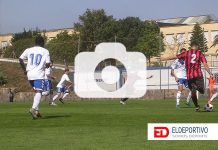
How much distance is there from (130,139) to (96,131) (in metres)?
1.47

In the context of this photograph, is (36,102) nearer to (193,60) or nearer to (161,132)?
(193,60)

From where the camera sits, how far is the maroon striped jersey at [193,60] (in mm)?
16516

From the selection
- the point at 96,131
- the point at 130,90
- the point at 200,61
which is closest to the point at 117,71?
the point at 130,90

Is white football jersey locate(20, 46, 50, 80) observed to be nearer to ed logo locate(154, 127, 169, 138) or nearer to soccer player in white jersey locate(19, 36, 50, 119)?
soccer player in white jersey locate(19, 36, 50, 119)

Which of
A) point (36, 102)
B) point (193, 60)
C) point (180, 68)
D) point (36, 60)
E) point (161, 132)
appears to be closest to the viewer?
point (161, 132)

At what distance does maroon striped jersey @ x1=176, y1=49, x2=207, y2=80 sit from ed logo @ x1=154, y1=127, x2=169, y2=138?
7963mm

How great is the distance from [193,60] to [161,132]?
813cm

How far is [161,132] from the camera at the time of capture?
8727 mm

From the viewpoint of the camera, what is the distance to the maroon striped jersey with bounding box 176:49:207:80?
54.2 feet

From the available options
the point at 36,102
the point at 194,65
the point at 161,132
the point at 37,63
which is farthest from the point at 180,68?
the point at 161,132

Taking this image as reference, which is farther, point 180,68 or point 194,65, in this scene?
point 180,68

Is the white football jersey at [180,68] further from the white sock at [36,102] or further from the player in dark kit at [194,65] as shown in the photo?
the white sock at [36,102]

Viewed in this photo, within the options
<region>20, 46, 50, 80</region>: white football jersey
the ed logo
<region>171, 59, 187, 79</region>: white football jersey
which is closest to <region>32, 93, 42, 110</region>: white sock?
<region>20, 46, 50, 80</region>: white football jersey

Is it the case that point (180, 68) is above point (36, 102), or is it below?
above
